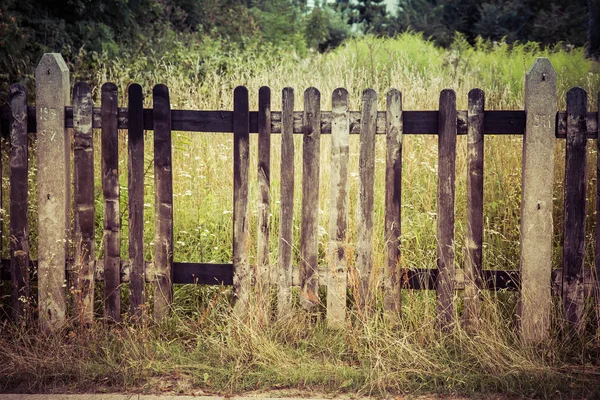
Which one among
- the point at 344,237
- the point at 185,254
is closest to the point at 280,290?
the point at 344,237

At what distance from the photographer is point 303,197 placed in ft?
13.9

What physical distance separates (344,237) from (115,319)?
178cm

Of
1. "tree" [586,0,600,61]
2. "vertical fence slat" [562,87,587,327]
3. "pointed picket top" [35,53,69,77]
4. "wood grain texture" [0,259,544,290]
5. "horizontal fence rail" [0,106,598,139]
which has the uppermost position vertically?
"tree" [586,0,600,61]

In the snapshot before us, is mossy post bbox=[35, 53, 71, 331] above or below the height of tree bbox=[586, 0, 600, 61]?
below

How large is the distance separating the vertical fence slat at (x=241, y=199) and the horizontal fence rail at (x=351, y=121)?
8cm

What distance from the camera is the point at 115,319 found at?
4336 millimetres

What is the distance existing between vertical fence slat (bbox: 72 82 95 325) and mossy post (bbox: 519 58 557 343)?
3074mm

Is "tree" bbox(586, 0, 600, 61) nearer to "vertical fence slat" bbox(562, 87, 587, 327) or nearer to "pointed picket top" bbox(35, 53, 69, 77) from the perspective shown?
"vertical fence slat" bbox(562, 87, 587, 327)

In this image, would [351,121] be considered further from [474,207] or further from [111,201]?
[111,201]

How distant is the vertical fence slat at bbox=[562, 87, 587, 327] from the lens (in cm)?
406

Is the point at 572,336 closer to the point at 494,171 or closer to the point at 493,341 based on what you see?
the point at 493,341

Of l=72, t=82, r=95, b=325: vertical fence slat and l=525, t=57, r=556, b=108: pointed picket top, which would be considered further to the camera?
l=72, t=82, r=95, b=325: vertical fence slat

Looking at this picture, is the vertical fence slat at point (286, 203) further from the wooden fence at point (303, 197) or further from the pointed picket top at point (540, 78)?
the pointed picket top at point (540, 78)

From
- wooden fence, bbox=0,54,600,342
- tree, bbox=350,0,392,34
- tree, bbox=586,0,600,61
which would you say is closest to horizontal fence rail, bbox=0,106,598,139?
wooden fence, bbox=0,54,600,342
